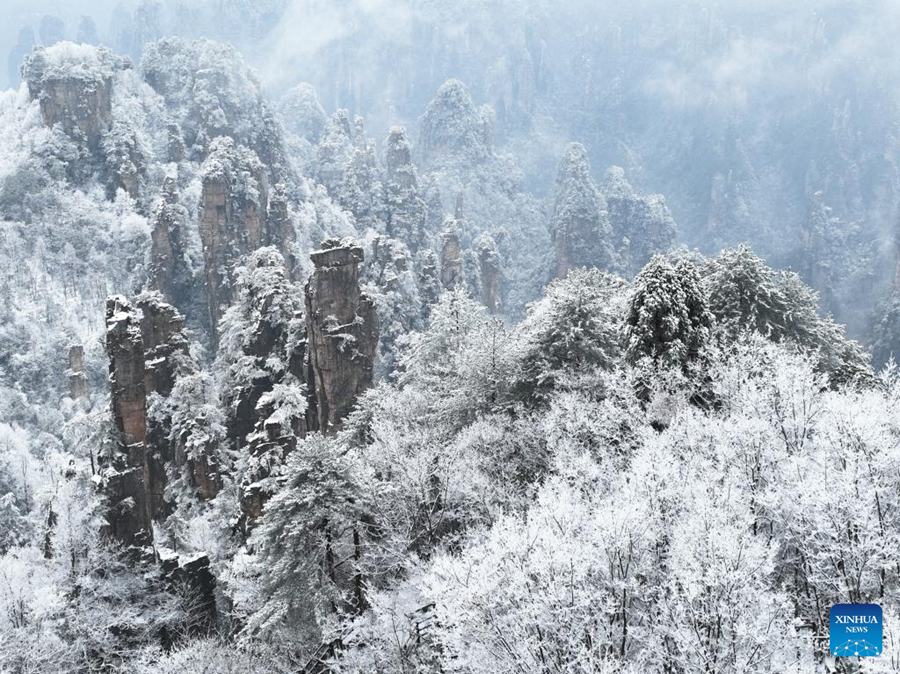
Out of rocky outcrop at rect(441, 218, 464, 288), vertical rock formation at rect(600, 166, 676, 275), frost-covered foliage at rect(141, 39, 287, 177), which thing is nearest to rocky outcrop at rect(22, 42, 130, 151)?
frost-covered foliage at rect(141, 39, 287, 177)

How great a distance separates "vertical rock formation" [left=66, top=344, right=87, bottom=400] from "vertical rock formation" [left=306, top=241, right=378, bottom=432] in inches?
1806

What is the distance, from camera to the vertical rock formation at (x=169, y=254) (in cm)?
10275

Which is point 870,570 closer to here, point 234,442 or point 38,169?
point 234,442

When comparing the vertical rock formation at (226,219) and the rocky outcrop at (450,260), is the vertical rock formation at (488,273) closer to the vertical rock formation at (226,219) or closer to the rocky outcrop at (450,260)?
the rocky outcrop at (450,260)

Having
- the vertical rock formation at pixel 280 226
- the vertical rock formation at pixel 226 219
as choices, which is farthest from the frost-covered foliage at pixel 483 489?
the vertical rock formation at pixel 280 226

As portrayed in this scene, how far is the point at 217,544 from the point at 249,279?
26.6 metres

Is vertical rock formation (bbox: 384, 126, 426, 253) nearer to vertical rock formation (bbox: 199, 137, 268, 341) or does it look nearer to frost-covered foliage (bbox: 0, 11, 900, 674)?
vertical rock formation (bbox: 199, 137, 268, 341)

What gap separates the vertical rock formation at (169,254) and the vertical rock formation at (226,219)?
4.38 metres

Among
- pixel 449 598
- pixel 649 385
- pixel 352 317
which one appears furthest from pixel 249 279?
pixel 449 598

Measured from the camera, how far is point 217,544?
5212 cm

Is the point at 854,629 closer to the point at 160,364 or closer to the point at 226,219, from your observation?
the point at 160,364

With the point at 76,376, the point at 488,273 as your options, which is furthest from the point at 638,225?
the point at 76,376

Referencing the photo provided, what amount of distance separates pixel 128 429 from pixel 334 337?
16.0m

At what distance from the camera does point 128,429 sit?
5103cm
